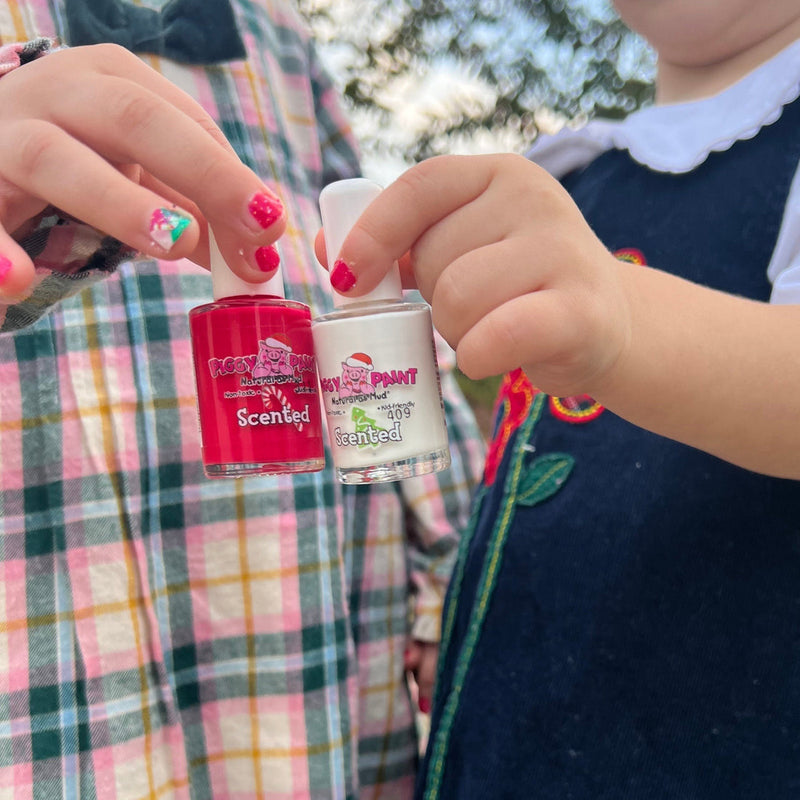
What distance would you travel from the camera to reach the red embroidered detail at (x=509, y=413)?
2.17 feet

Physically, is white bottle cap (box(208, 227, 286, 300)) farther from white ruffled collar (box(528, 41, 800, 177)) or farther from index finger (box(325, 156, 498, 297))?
white ruffled collar (box(528, 41, 800, 177))

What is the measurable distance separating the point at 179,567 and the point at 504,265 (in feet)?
1.39

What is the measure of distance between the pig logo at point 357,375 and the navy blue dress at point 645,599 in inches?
9.4

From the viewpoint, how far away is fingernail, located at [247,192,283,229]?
1.25 feet

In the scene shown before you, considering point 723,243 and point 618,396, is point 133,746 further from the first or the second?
point 723,243

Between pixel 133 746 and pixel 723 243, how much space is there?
23.7 inches

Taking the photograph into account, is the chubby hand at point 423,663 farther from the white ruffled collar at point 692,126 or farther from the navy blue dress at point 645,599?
the white ruffled collar at point 692,126

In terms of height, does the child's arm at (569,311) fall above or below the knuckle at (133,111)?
below

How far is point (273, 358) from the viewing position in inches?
17.0

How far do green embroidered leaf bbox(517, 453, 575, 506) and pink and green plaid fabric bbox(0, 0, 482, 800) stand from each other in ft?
0.62

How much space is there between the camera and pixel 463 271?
378 millimetres

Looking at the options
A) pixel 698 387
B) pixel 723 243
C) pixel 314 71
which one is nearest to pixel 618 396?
pixel 698 387

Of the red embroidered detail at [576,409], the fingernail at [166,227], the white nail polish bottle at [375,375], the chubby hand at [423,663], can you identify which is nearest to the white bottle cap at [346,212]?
the white nail polish bottle at [375,375]

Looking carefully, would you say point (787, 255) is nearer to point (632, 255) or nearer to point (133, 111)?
point (632, 255)
